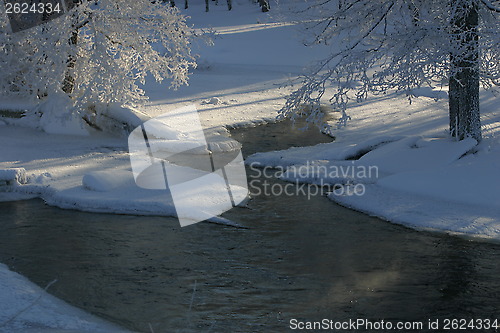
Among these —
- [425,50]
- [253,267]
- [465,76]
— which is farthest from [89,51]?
[253,267]

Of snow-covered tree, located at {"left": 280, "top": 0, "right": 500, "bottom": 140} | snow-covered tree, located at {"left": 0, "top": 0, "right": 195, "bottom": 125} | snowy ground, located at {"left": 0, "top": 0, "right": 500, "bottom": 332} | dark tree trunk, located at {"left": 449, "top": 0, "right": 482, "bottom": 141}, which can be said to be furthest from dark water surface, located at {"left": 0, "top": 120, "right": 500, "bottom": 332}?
snow-covered tree, located at {"left": 0, "top": 0, "right": 195, "bottom": 125}

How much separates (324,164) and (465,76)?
3.15m

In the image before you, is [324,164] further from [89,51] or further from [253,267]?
[89,51]

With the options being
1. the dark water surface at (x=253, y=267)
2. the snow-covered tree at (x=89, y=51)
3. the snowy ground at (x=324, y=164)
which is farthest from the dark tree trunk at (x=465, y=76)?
the snow-covered tree at (x=89, y=51)

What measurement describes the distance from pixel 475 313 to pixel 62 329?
14.6 feet

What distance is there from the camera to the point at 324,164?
42.9 ft

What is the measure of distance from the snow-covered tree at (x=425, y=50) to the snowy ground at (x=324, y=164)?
1.16 metres

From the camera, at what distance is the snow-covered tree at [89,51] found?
593 inches

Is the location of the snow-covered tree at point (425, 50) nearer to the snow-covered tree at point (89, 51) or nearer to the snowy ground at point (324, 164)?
the snowy ground at point (324, 164)

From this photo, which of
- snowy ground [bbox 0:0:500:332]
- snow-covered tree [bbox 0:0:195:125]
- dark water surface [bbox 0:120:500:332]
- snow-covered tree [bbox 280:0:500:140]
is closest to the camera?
dark water surface [bbox 0:120:500:332]

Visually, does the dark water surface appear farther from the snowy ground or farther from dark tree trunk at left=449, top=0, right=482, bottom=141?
dark tree trunk at left=449, top=0, right=482, bottom=141

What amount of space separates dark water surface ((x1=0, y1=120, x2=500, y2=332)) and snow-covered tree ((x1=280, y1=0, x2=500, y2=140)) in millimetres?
2423

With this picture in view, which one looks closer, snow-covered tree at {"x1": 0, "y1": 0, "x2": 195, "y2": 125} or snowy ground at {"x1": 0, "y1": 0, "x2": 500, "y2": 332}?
snowy ground at {"x1": 0, "y1": 0, "x2": 500, "y2": 332}

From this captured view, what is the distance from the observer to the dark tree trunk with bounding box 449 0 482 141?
11.1m
